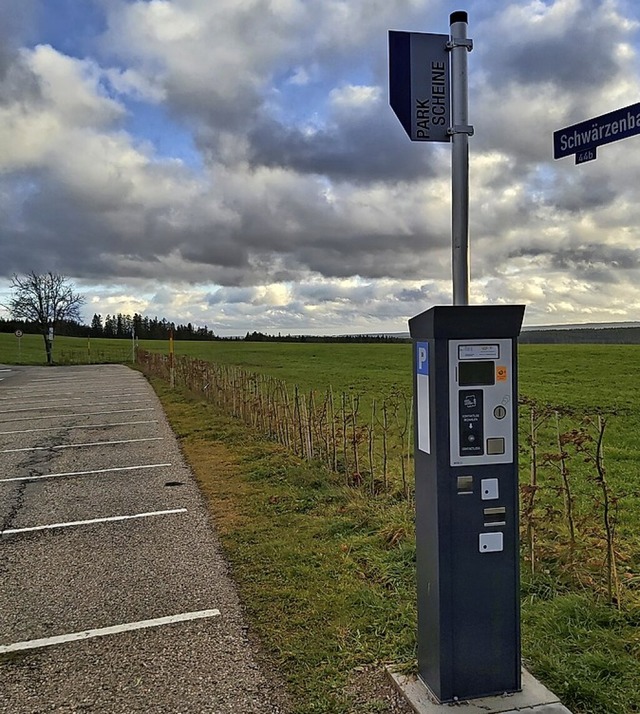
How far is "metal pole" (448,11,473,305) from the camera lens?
3049mm

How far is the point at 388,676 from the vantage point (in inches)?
126

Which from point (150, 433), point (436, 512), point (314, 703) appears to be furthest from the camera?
point (150, 433)

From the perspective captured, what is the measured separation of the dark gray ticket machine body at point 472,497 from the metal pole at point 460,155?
0.33 meters

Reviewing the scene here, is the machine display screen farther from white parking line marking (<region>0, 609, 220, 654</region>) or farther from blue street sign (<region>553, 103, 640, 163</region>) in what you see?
white parking line marking (<region>0, 609, 220, 654</region>)

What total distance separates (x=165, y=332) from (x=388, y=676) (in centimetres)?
7269

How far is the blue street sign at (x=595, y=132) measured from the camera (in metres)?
2.80

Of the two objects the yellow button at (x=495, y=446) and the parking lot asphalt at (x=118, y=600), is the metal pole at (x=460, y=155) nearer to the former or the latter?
the yellow button at (x=495, y=446)

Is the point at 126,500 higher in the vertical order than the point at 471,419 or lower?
lower

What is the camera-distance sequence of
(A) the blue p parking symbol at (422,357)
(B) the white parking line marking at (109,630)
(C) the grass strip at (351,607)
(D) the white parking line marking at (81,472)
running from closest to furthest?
→ (A) the blue p parking symbol at (422,357), (C) the grass strip at (351,607), (B) the white parking line marking at (109,630), (D) the white parking line marking at (81,472)

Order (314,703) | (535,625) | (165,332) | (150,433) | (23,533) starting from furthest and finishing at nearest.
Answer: (165,332), (150,433), (23,533), (535,625), (314,703)

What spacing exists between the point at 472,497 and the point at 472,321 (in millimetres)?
781

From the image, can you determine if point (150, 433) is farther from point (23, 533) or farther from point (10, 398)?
point (10, 398)

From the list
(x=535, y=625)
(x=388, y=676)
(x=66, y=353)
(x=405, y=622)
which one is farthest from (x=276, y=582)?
(x=66, y=353)

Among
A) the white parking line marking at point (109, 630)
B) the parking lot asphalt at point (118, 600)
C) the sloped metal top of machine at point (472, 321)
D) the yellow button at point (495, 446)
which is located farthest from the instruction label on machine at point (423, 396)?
the white parking line marking at point (109, 630)
